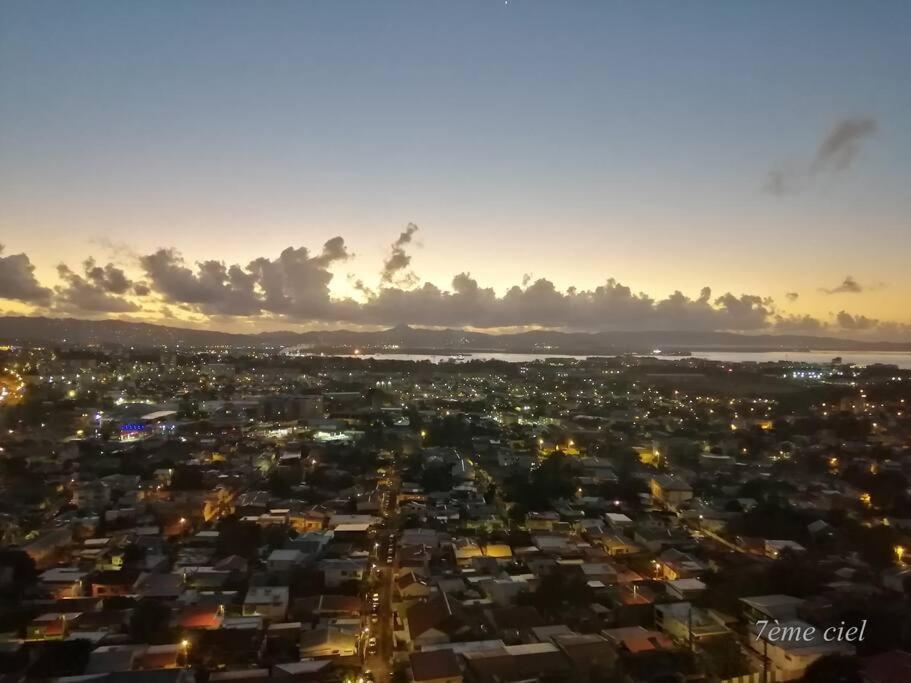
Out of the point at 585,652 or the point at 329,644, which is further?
the point at 329,644

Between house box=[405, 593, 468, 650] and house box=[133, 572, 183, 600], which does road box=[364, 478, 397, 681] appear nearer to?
house box=[405, 593, 468, 650]

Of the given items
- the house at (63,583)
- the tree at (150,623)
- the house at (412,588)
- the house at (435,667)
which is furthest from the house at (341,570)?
the house at (63,583)

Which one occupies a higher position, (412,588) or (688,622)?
(688,622)

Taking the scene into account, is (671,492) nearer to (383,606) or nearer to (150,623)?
(383,606)

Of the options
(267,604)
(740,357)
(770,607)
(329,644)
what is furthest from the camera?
(740,357)

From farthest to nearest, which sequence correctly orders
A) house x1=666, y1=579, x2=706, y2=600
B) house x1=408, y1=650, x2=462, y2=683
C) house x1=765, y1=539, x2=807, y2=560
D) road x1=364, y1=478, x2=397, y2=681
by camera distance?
house x1=765, y1=539, x2=807, y2=560 < house x1=666, y1=579, x2=706, y2=600 < road x1=364, y1=478, x2=397, y2=681 < house x1=408, y1=650, x2=462, y2=683

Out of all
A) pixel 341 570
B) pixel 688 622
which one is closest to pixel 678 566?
pixel 688 622

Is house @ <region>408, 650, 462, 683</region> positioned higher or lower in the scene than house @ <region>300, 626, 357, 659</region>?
higher

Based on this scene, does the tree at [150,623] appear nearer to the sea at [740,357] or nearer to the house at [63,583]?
the house at [63,583]

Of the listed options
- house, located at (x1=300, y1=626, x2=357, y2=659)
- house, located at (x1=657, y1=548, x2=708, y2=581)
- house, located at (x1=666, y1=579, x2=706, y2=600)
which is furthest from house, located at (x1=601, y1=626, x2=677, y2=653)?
house, located at (x1=300, y1=626, x2=357, y2=659)
